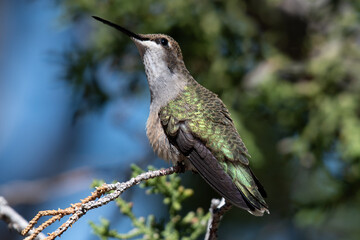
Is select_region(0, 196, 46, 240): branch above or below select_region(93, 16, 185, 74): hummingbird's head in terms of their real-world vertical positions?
below

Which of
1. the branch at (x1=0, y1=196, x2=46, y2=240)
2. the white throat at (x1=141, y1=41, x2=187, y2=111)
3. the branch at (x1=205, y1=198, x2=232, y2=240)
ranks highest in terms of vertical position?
the white throat at (x1=141, y1=41, x2=187, y2=111)

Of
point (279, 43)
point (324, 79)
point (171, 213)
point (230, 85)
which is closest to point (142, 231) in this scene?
A: point (171, 213)

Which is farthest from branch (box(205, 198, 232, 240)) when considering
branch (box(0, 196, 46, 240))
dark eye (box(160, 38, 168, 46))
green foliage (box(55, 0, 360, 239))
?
green foliage (box(55, 0, 360, 239))

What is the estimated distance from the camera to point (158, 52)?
2.52m

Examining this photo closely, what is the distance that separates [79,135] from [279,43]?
3.58 metres

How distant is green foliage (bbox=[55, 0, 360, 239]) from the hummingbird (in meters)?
1.43

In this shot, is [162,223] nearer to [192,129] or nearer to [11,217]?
[192,129]

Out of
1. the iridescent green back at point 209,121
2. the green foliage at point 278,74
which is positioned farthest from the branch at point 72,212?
the green foliage at point 278,74

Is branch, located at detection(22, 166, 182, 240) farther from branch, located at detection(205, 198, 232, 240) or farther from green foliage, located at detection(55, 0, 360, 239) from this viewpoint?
green foliage, located at detection(55, 0, 360, 239)

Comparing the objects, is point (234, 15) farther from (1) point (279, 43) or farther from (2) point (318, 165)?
(2) point (318, 165)

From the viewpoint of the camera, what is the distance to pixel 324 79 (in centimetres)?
394

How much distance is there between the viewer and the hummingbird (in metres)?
2.09

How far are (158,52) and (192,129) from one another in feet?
1.65

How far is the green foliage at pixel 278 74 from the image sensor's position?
382 centimetres
